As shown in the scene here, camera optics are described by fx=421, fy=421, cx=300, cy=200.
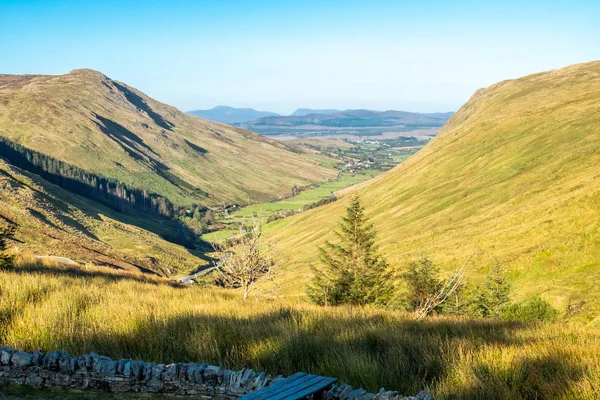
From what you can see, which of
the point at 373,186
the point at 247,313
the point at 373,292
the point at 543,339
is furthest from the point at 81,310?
the point at 373,186

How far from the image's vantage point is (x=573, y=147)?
104938 millimetres

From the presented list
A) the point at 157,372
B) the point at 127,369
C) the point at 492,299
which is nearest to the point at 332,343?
the point at 157,372

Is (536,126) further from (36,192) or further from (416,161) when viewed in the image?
(36,192)

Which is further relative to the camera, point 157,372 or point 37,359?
point 37,359

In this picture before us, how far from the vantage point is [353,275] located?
37.8 metres

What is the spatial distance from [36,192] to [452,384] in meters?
168

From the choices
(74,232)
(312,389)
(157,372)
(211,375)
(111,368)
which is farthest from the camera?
(74,232)

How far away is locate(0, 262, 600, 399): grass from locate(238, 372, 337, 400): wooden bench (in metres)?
1.26

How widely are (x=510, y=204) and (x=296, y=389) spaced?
9086 centimetres

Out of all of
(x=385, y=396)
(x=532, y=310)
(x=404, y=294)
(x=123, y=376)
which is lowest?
(x=404, y=294)


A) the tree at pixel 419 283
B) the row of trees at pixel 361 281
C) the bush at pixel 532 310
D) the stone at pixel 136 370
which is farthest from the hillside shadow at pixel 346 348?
the tree at pixel 419 283

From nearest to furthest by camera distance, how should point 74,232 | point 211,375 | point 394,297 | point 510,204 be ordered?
point 211,375 → point 394,297 → point 510,204 → point 74,232

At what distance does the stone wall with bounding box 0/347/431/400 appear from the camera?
6465 millimetres

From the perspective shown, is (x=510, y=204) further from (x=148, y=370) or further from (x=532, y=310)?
(x=148, y=370)
